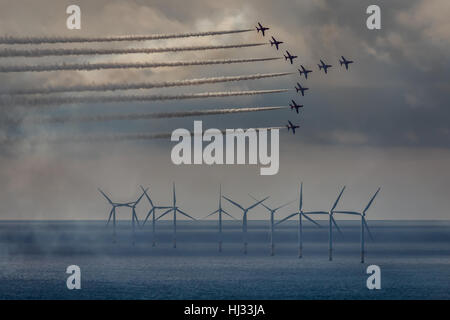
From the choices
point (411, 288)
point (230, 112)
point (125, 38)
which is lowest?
point (411, 288)

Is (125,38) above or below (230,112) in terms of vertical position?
above
